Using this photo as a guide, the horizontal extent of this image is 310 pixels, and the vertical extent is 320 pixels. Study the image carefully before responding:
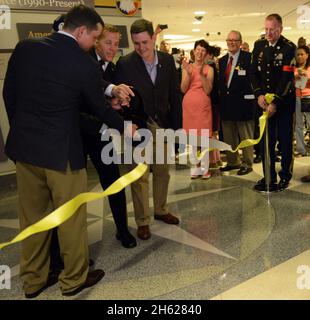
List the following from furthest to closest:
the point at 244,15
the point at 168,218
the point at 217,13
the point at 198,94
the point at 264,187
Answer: the point at 244,15 < the point at 217,13 < the point at 198,94 < the point at 264,187 < the point at 168,218

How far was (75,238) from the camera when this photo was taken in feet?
6.86

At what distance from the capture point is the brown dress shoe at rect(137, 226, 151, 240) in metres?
2.87

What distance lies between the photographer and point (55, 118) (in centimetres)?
188

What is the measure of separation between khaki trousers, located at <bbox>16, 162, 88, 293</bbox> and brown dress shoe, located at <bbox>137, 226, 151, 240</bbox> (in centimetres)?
73

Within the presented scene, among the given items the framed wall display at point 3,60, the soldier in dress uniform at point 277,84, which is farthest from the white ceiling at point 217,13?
the soldier in dress uniform at point 277,84

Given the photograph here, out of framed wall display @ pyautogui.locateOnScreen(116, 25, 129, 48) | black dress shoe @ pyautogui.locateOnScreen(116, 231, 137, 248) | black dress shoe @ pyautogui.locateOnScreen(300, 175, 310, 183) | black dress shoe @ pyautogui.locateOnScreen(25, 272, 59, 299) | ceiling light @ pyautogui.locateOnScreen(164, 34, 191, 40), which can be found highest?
ceiling light @ pyautogui.locateOnScreen(164, 34, 191, 40)

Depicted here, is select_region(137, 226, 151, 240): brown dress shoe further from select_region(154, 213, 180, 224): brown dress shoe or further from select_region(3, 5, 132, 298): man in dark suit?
select_region(3, 5, 132, 298): man in dark suit

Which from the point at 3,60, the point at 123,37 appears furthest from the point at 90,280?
the point at 123,37

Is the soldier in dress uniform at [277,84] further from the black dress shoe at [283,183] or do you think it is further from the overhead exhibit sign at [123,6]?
the overhead exhibit sign at [123,6]

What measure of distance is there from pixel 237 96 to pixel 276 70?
0.86 meters

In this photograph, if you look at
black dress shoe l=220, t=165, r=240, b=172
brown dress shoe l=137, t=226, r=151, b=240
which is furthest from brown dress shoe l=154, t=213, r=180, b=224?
black dress shoe l=220, t=165, r=240, b=172

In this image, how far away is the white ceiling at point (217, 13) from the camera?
35.1ft

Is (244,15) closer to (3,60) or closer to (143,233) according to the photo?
(3,60)

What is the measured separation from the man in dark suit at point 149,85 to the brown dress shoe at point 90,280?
0.60 metres
